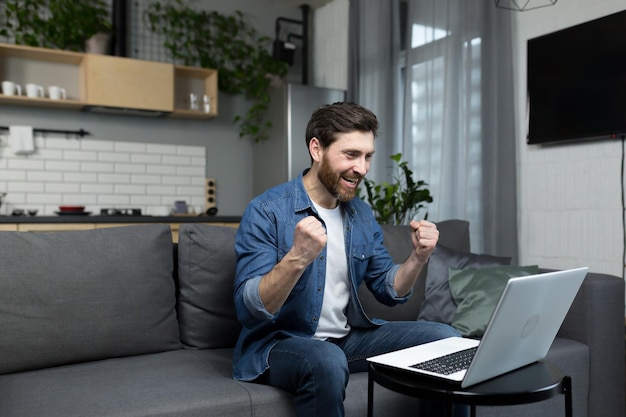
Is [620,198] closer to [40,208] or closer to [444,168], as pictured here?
[444,168]

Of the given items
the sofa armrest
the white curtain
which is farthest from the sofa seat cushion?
the white curtain

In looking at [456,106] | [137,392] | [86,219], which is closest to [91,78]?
[86,219]

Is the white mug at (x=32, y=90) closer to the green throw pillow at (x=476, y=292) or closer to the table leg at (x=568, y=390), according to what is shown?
the green throw pillow at (x=476, y=292)

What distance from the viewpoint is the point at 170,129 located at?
203 inches

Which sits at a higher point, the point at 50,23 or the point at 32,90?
the point at 50,23

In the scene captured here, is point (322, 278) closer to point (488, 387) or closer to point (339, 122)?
point (339, 122)

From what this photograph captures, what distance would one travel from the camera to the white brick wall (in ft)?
15.0

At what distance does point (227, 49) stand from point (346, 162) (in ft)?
12.4

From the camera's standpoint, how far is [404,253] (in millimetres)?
2707

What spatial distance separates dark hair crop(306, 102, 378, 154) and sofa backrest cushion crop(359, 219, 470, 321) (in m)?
0.85

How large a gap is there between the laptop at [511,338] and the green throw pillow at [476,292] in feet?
2.61

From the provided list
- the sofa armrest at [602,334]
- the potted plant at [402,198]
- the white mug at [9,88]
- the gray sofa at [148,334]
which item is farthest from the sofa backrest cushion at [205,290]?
the white mug at [9,88]

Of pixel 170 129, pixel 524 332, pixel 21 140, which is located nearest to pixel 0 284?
pixel 524 332

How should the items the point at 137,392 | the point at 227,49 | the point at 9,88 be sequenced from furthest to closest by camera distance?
1. the point at 227,49
2. the point at 9,88
3. the point at 137,392
